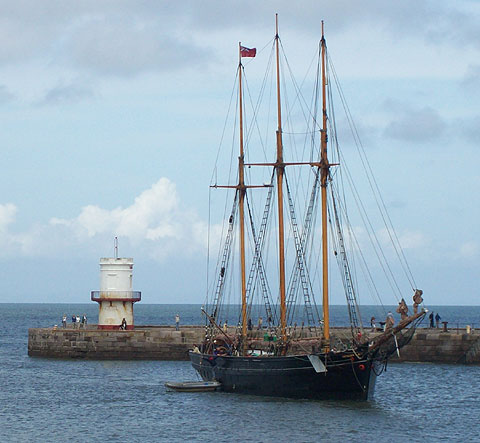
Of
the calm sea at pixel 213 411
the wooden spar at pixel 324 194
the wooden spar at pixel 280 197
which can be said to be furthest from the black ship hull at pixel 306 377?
the wooden spar at pixel 280 197

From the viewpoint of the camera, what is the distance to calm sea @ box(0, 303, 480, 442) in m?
44.2

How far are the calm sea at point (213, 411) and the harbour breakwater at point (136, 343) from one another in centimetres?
428

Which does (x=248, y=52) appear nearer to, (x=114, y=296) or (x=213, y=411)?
(x=213, y=411)

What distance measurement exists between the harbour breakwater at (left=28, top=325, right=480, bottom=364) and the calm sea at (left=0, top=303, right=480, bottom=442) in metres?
4.28

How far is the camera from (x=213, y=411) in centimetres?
5053

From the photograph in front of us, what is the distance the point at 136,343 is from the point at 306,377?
27726 mm

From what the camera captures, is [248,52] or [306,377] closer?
[306,377]

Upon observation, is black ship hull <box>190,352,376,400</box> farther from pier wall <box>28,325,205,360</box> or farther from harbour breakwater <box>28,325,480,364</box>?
pier wall <box>28,325,205,360</box>

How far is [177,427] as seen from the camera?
151 ft

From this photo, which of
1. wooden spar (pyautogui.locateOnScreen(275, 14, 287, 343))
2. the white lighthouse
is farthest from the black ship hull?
the white lighthouse

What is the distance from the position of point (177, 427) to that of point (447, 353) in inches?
1282

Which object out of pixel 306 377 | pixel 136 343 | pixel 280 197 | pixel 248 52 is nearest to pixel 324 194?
pixel 280 197

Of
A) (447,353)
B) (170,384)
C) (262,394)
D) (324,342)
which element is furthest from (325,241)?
(447,353)

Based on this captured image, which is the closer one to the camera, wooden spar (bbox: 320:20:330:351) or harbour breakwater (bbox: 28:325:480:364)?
wooden spar (bbox: 320:20:330:351)
